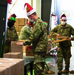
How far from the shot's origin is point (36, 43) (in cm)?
310

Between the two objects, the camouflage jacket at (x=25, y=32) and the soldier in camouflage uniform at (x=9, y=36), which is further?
the camouflage jacket at (x=25, y=32)

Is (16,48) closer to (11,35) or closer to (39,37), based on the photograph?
(39,37)

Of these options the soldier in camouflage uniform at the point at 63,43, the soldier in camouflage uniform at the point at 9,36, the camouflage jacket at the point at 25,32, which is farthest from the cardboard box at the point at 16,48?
the soldier in camouflage uniform at the point at 63,43

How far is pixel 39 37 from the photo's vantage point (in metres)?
3.05

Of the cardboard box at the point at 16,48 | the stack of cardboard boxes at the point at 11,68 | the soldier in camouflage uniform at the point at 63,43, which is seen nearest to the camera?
the stack of cardboard boxes at the point at 11,68

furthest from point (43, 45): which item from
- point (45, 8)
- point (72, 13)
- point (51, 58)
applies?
point (72, 13)

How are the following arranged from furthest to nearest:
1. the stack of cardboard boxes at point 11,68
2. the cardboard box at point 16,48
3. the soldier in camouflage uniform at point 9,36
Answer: the soldier in camouflage uniform at point 9,36, the cardboard box at point 16,48, the stack of cardboard boxes at point 11,68

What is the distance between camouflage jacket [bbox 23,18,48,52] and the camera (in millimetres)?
2988

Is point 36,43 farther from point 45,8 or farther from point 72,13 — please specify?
point 72,13

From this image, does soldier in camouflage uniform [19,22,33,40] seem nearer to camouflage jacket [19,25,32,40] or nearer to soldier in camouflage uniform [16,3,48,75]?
camouflage jacket [19,25,32,40]

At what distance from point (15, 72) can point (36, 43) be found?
140cm

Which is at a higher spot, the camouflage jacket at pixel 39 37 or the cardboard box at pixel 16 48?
the camouflage jacket at pixel 39 37

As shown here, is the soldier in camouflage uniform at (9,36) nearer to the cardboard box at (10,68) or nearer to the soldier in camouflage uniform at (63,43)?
the soldier in camouflage uniform at (63,43)

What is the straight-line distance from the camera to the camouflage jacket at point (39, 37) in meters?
2.99
